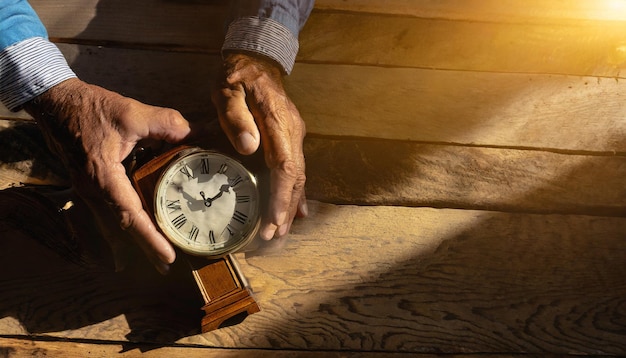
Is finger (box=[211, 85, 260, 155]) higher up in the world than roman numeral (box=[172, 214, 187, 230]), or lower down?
higher up

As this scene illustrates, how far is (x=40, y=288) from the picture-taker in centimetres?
172

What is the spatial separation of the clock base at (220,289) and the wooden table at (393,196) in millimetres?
108

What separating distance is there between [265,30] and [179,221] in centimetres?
57

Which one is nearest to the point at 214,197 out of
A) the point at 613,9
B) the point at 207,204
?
the point at 207,204

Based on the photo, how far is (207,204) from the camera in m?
1.47

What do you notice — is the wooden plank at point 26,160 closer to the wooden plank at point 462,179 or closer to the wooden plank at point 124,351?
the wooden plank at point 124,351

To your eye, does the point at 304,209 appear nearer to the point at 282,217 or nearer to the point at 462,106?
the point at 282,217

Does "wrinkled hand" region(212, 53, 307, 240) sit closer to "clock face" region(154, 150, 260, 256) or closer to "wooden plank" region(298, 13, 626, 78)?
"clock face" region(154, 150, 260, 256)

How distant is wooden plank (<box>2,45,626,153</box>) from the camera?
6.02 ft

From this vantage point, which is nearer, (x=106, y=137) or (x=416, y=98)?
(x=106, y=137)

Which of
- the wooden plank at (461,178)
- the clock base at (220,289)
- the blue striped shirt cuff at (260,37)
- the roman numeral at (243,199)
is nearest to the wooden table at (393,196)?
the wooden plank at (461,178)

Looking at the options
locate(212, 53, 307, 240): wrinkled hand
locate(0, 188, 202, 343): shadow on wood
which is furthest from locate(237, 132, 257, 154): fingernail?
locate(0, 188, 202, 343): shadow on wood

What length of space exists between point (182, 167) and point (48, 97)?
0.40 meters

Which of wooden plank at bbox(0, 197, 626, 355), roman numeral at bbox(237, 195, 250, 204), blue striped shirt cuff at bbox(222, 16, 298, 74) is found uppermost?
blue striped shirt cuff at bbox(222, 16, 298, 74)
